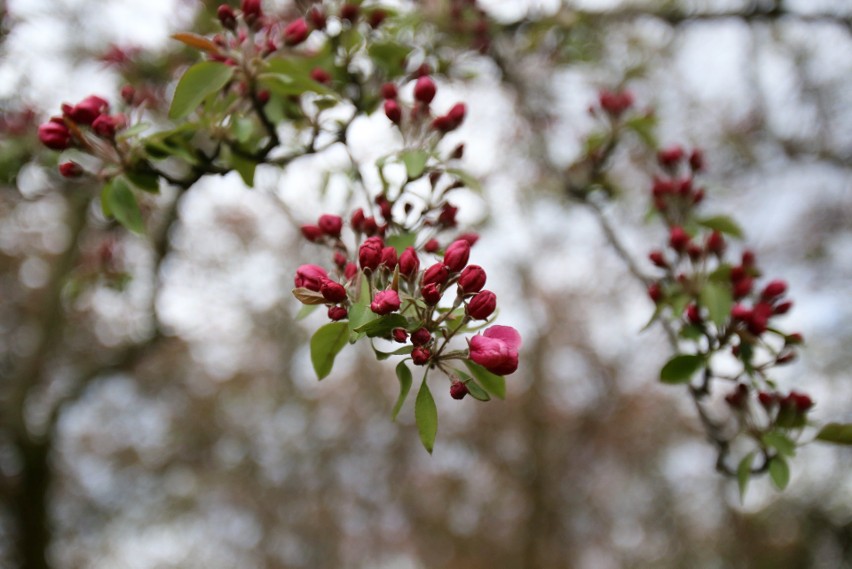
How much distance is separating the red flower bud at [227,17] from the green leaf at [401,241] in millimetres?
562

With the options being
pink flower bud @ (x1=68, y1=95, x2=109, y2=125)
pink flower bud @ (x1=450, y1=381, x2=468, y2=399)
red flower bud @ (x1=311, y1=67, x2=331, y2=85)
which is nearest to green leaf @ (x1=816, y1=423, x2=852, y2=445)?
pink flower bud @ (x1=450, y1=381, x2=468, y2=399)

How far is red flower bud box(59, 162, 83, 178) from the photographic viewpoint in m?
1.41

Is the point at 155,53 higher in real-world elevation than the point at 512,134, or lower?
higher

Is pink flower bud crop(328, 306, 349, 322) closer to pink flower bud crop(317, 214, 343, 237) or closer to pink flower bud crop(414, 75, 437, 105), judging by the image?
pink flower bud crop(317, 214, 343, 237)

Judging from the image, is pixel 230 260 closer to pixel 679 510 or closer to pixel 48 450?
pixel 48 450

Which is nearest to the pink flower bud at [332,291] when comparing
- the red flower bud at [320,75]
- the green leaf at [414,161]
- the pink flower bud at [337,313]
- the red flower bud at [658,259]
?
the pink flower bud at [337,313]

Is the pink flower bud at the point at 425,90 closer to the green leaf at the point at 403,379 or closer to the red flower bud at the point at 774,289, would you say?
the green leaf at the point at 403,379

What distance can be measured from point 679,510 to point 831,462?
5.95 m

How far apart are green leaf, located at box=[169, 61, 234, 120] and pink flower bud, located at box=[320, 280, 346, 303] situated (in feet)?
1.58

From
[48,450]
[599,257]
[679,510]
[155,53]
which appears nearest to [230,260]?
[48,450]

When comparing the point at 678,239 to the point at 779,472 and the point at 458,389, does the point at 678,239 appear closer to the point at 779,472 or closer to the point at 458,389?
the point at 779,472

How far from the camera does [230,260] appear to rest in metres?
8.24

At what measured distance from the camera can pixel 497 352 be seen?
93 centimetres

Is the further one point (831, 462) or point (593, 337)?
point (593, 337)
